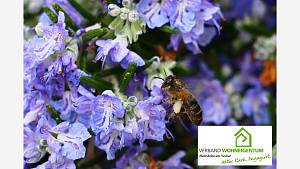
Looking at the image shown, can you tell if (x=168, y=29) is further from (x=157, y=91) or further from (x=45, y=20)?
(x=45, y=20)

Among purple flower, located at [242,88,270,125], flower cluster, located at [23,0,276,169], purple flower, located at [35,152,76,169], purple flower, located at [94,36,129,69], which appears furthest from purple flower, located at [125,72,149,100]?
purple flower, located at [242,88,270,125]

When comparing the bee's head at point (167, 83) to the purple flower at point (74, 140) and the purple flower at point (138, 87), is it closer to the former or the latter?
the purple flower at point (138, 87)

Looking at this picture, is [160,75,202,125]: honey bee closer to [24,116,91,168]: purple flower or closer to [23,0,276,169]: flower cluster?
[23,0,276,169]: flower cluster

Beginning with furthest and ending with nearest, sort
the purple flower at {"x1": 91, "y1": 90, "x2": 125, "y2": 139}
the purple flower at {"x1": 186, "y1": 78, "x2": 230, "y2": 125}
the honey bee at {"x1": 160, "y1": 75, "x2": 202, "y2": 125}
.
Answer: the purple flower at {"x1": 186, "y1": 78, "x2": 230, "y2": 125} < the honey bee at {"x1": 160, "y1": 75, "x2": 202, "y2": 125} < the purple flower at {"x1": 91, "y1": 90, "x2": 125, "y2": 139}

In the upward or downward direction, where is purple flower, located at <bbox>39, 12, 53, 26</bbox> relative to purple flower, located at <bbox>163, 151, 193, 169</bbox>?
upward

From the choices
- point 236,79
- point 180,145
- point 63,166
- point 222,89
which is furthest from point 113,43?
point 236,79
